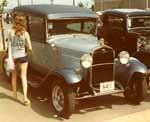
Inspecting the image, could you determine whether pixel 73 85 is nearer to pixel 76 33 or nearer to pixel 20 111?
pixel 20 111

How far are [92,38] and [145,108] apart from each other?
208cm

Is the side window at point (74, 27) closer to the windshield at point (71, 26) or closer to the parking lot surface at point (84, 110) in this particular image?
the windshield at point (71, 26)

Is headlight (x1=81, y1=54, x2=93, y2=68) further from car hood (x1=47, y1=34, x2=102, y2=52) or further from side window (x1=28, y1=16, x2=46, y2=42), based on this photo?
side window (x1=28, y1=16, x2=46, y2=42)

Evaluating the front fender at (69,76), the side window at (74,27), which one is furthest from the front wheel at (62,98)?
the side window at (74,27)

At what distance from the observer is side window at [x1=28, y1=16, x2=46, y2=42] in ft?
30.5

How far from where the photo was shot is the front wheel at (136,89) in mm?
8758

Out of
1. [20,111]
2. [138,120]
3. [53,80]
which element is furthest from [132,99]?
[20,111]

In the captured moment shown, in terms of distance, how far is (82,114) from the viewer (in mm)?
8227

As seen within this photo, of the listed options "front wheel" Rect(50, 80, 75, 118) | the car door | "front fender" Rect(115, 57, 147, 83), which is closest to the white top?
"front wheel" Rect(50, 80, 75, 118)

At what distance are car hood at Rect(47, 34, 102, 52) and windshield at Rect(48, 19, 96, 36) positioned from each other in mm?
133

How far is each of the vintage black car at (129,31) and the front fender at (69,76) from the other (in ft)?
11.2

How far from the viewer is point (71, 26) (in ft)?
31.0

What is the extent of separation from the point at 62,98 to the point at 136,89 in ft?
5.94

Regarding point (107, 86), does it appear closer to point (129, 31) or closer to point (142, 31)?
point (129, 31)
